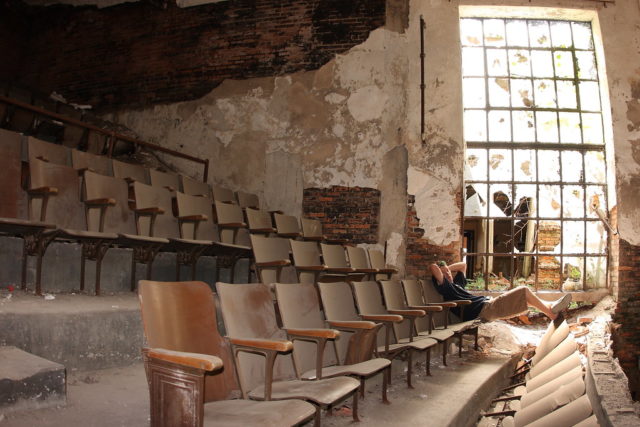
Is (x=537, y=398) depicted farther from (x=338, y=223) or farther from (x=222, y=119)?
(x=222, y=119)

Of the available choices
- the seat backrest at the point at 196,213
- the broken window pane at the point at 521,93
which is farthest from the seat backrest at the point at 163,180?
the broken window pane at the point at 521,93

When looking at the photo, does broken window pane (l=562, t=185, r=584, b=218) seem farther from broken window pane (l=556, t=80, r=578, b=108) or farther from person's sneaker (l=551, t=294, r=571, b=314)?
person's sneaker (l=551, t=294, r=571, b=314)

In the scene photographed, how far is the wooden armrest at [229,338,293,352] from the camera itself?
1.81 meters

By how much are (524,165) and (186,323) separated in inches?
208

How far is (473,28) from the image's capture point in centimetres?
→ 650

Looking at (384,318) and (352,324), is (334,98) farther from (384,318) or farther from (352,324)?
(352,324)

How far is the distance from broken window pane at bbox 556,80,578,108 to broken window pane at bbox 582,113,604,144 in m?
0.20

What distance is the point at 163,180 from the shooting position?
464cm

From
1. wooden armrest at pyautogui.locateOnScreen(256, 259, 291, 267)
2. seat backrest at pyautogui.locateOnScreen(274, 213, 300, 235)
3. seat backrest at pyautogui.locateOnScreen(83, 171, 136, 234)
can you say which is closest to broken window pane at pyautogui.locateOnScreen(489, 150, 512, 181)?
seat backrest at pyautogui.locateOnScreen(274, 213, 300, 235)

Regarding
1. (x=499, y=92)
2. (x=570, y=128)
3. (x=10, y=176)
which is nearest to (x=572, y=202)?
(x=570, y=128)

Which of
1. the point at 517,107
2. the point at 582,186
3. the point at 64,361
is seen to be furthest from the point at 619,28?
the point at 64,361

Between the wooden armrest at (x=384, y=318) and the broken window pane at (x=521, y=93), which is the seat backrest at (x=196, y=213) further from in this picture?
the broken window pane at (x=521, y=93)

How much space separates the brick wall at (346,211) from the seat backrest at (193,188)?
140 centimetres

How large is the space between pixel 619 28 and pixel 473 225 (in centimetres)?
296
